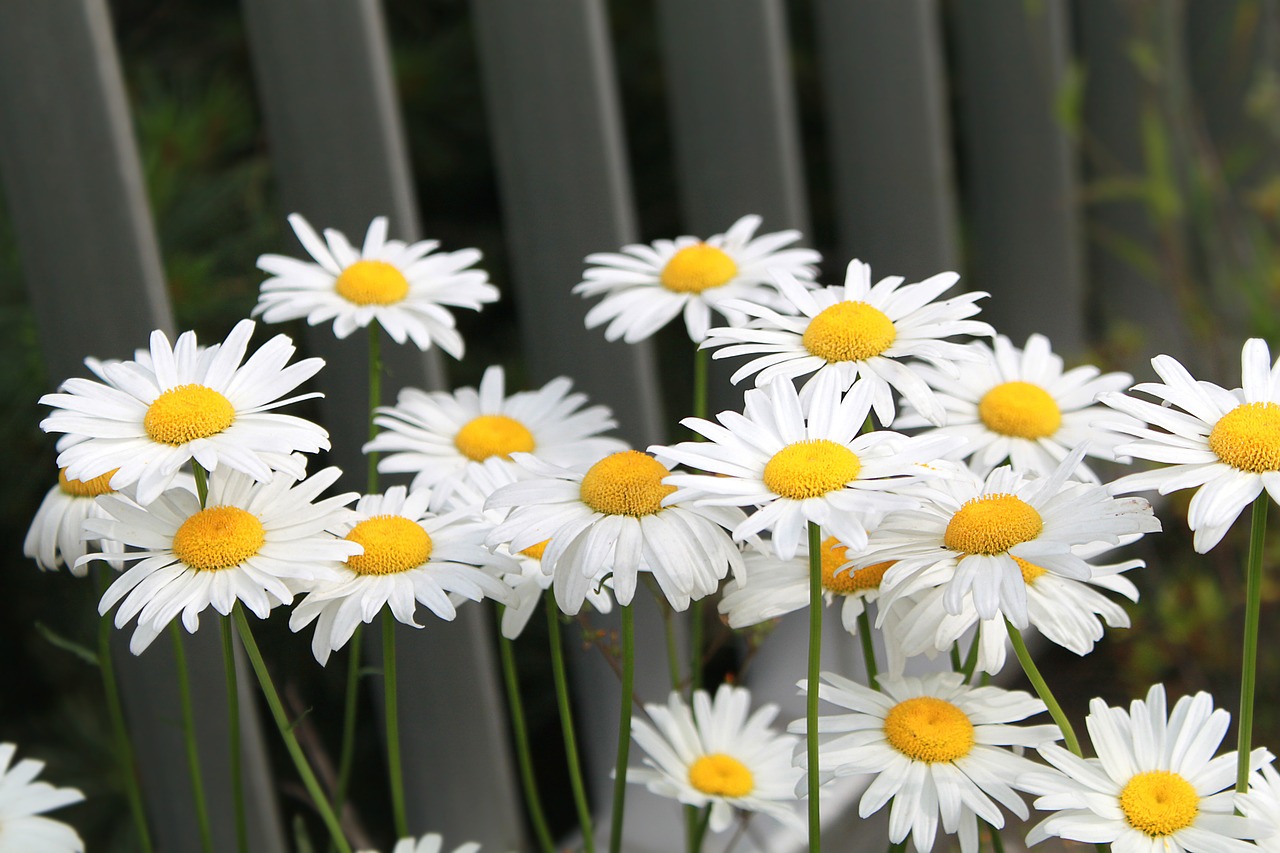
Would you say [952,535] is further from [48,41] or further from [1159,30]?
[1159,30]

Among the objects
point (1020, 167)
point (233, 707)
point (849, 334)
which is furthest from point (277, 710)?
point (1020, 167)

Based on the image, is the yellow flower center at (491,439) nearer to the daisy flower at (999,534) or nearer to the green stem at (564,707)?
the green stem at (564,707)

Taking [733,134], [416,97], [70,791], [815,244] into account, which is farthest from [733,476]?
[815,244]

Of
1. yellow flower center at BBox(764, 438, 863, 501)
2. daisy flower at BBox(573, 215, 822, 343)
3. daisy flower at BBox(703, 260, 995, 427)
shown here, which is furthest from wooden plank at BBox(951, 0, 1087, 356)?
yellow flower center at BBox(764, 438, 863, 501)

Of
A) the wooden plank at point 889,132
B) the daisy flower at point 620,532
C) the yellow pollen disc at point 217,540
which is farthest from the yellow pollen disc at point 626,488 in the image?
the wooden plank at point 889,132

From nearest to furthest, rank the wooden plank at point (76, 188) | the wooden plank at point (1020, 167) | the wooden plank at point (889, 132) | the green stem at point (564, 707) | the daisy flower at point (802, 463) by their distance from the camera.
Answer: the daisy flower at point (802, 463)
the green stem at point (564, 707)
the wooden plank at point (76, 188)
the wooden plank at point (889, 132)
the wooden plank at point (1020, 167)

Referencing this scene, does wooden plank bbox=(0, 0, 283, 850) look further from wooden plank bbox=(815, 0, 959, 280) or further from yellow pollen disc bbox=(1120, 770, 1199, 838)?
wooden plank bbox=(815, 0, 959, 280)

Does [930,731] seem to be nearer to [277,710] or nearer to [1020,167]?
[277,710]
